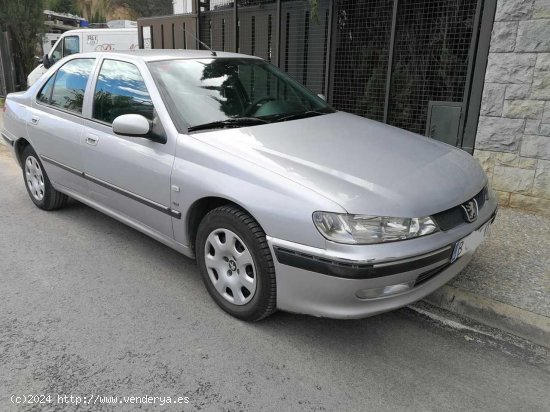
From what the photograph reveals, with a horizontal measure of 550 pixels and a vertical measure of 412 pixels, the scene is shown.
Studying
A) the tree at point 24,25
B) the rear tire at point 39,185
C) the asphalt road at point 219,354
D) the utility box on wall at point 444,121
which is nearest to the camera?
the asphalt road at point 219,354

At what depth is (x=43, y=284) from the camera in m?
3.62

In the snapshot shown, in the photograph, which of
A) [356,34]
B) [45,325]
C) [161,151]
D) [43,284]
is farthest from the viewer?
[356,34]

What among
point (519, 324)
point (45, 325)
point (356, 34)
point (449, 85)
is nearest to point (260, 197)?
point (45, 325)

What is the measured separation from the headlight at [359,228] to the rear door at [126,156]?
1.24 metres

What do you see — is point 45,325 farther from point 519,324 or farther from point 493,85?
point 493,85

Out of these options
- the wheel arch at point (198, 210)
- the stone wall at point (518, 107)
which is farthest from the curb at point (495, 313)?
the stone wall at point (518, 107)

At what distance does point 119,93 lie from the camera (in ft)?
12.8

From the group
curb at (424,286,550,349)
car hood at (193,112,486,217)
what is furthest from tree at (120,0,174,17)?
curb at (424,286,550,349)

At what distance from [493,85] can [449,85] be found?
0.72m

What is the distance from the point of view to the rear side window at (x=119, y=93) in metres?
3.63

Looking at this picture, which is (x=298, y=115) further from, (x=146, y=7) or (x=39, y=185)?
(x=146, y=7)

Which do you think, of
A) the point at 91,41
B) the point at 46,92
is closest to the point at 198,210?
the point at 46,92

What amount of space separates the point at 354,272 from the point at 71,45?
42.2ft

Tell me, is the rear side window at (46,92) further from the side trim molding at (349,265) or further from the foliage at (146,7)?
the foliage at (146,7)
